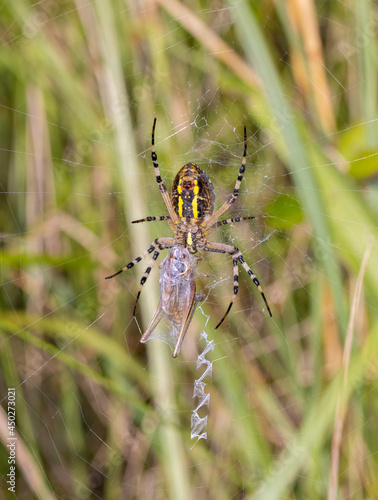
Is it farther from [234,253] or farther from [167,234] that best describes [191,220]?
[234,253]

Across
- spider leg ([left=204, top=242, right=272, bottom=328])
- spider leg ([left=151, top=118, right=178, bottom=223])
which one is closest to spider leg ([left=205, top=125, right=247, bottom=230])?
spider leg ([left=204, top=242, right=272, bottom=328])

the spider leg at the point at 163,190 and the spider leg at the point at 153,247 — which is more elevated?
the spider leg at the point at 163,190

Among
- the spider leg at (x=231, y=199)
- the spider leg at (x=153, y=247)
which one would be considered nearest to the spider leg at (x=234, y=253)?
the spider leg at (x=231, y=199)

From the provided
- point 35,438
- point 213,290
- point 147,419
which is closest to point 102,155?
point 213,290

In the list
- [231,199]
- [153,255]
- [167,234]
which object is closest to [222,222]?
[231,199]

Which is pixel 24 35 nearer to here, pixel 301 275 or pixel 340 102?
pixel 340 102

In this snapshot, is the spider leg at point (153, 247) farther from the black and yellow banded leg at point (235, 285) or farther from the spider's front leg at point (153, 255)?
the black and yellow banded leg at point (235, 285)

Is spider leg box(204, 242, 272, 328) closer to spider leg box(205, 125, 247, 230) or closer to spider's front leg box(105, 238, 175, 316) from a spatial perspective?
spider leg box(205, 125, 247, 230)
